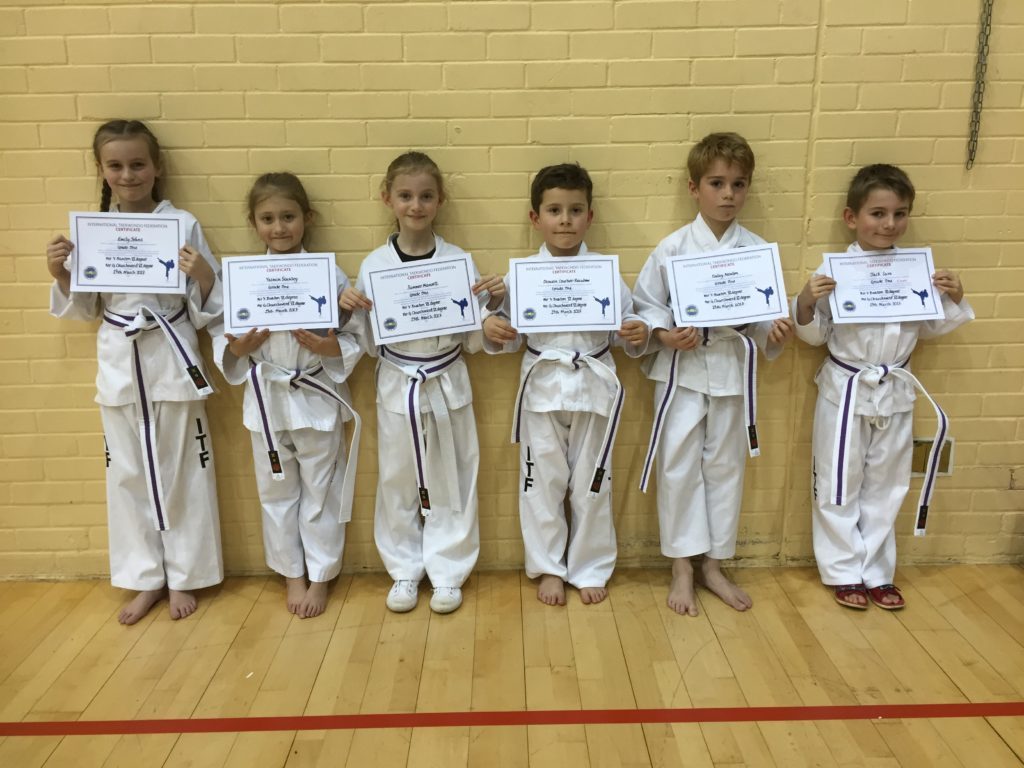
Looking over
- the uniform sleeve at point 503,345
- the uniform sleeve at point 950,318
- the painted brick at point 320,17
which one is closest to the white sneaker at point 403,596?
the uniform sleeve at point 503,345

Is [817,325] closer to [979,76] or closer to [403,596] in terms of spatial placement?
[979,76]

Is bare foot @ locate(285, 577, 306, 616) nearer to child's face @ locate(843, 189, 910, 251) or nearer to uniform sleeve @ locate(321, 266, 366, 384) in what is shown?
uniform sleeve @ locate(321, 266, 366, 384)

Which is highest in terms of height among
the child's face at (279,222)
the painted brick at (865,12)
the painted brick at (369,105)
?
the painted brick at (865,12)

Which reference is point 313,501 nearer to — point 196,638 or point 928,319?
point 196,638

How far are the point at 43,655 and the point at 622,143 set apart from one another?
2764mm

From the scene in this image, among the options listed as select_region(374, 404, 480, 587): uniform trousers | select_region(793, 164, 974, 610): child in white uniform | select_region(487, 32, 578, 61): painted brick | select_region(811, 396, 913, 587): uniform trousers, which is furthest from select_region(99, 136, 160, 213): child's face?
select_region(811, 396, 913, 587): uniform trousers

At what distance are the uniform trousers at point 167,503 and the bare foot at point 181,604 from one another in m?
0.03

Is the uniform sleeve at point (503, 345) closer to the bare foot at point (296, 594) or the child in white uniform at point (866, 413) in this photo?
the child in white uniform at point (866, 413)

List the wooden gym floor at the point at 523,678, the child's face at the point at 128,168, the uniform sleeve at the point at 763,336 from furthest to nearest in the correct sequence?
the uniform sleeve at the point at 763,336 → the child's face at the point at 128,168 → the wooden gym floor at the point at 523,678

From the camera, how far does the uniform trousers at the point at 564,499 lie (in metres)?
2.99

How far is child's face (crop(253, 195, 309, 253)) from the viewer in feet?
9.22

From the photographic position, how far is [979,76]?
2.90 metres

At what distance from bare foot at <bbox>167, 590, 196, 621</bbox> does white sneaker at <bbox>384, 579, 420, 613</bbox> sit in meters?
0.74

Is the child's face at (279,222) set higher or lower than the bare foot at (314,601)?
higher
